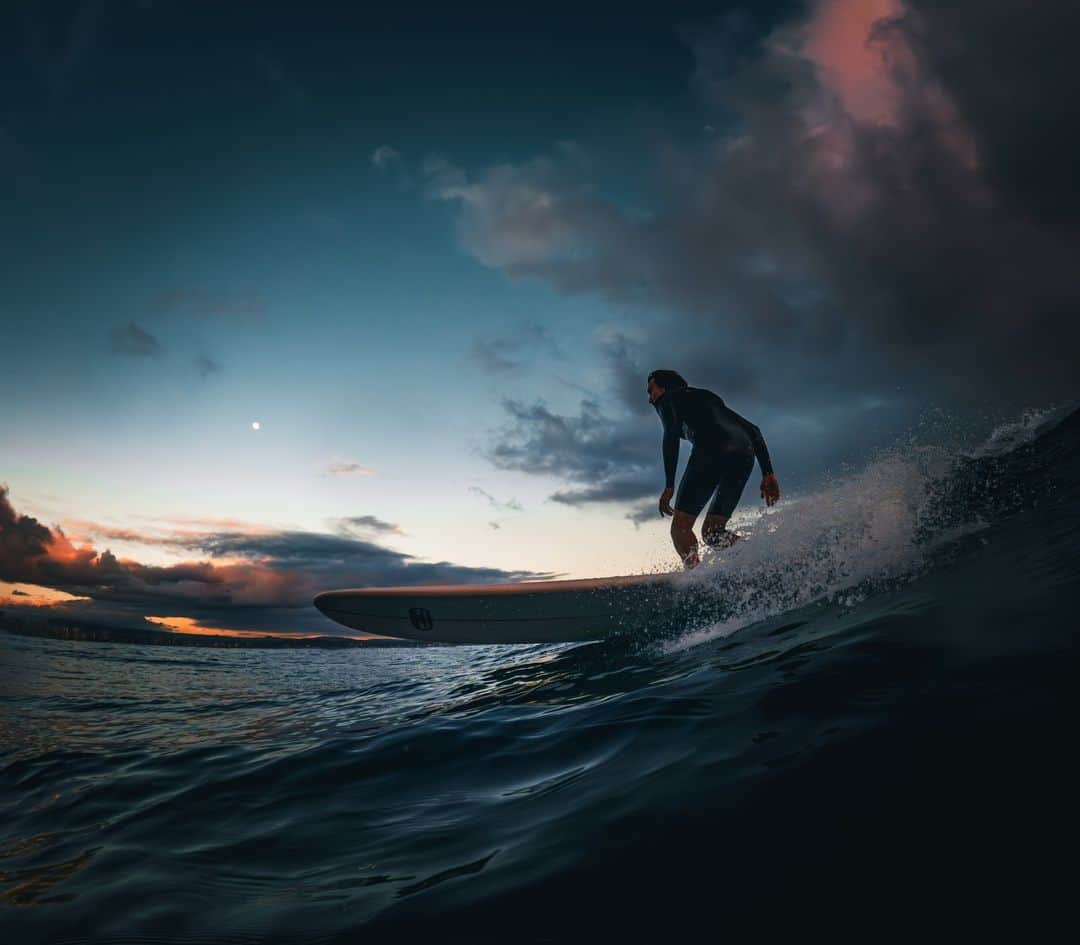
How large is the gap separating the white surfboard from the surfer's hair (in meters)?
2.36

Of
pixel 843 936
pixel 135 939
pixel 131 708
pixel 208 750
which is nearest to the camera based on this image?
pixel 843 936

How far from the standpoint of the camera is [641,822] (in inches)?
62.1

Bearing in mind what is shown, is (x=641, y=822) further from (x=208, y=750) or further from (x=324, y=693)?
(x=324, y=693)

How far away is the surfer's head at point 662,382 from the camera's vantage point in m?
6.65

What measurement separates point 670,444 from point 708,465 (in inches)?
21.4

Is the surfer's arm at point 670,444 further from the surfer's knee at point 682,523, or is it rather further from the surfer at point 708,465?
the surfer's knee at point 682,523

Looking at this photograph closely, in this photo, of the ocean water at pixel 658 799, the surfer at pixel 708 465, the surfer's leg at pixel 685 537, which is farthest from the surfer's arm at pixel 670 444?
the ocean water at pixel 658 799

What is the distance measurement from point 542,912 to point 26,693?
39.5ft

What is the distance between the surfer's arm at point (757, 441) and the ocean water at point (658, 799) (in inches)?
72.5

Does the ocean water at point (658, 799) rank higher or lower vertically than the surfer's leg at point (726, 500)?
lower

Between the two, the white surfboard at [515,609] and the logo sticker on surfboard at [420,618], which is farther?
the logo sticker on surfboard at [420,618]

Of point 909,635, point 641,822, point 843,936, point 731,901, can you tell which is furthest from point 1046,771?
point 909,635

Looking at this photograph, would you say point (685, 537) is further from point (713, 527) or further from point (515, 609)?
point (515, 609)

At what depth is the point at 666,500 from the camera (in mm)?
6508
